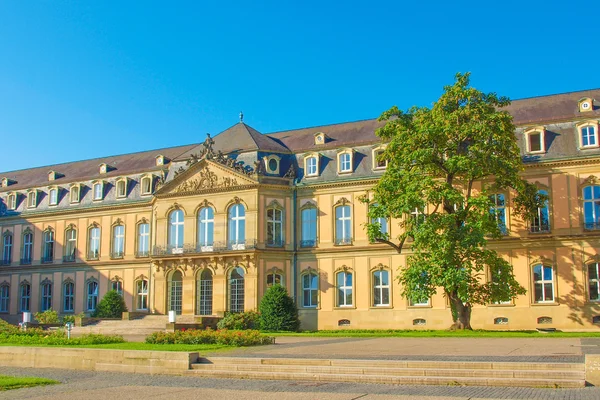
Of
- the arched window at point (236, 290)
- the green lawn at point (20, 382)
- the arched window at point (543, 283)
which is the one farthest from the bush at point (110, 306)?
the green lawn at point (20, 382)

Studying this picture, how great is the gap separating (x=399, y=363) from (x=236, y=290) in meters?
28.6

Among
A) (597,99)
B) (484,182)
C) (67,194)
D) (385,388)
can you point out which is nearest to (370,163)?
(484,182)

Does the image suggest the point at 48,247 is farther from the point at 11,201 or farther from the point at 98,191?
the point at 98,191

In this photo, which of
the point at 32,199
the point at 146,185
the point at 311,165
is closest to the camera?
the point at 311,165

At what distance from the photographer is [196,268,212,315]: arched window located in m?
47.8

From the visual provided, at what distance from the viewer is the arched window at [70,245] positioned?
57.4 m

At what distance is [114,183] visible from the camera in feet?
187

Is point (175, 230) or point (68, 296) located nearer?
point (175, 230)

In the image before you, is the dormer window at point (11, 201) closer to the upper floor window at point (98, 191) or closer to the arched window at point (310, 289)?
the upper floor window at point (98, 191)

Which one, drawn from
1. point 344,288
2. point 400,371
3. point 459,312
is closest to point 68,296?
point 344,288

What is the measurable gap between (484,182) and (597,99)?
28.2ft

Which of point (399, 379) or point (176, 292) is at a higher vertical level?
point (176, 292)

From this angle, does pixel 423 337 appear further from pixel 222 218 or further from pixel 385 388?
pixel 222 218

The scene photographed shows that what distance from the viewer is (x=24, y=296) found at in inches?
2314
